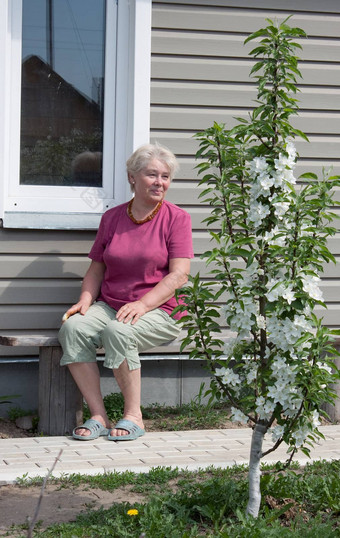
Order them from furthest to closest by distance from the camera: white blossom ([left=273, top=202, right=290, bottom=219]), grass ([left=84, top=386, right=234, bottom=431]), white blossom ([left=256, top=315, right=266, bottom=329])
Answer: grass ([left=84, top=386, right=234, bottom=431]) < white blossom ([left=256, top=315, right=266, bottom=329]) < white blossom ([left=273, top=202, right=290, bottom=219])

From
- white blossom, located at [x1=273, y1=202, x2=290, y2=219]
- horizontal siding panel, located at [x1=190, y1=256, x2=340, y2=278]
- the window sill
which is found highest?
white blossom, located at [x1=273, y1=202, x2=290, y2=219]

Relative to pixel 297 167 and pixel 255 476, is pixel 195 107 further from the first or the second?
pixel 255 476

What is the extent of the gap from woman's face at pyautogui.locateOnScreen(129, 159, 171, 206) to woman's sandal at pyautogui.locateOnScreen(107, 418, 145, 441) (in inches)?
50.8

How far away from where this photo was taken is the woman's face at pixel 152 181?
5.14 m

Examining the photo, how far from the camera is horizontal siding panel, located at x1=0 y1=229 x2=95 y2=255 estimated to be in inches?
214

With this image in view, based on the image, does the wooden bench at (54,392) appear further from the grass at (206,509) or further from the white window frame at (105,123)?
the grass at (206,509)

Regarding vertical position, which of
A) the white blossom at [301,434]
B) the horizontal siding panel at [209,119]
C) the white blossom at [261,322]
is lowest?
the white blossom at [301,434]

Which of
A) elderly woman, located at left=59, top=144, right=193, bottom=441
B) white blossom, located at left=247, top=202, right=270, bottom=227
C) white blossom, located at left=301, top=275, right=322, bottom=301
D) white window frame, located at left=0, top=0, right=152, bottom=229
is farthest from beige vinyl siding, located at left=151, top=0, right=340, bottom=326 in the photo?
white blossom, located at left=301, top=275, right=322, bottom=301

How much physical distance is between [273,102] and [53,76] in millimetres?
2792

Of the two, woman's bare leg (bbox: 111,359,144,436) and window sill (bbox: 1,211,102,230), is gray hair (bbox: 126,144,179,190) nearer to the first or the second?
window sill (bbox: 1,211,102,230)

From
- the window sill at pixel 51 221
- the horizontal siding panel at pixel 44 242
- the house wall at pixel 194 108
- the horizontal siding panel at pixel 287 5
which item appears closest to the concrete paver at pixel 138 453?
the house wall at pixel 194 108

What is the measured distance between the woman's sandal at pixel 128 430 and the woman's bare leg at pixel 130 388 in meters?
0.05

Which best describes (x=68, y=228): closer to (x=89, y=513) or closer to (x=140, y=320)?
(x=140, y=320)

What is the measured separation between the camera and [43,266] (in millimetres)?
5516
